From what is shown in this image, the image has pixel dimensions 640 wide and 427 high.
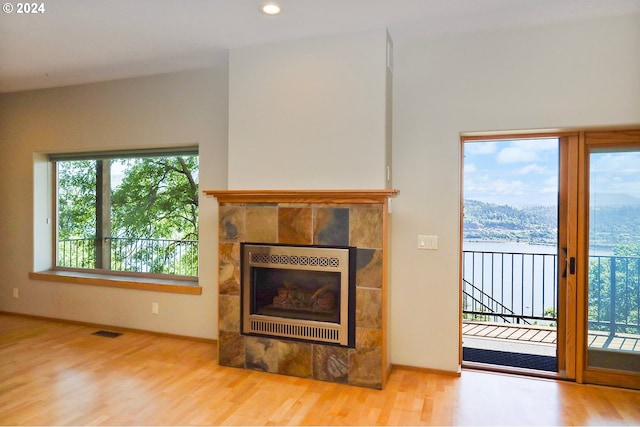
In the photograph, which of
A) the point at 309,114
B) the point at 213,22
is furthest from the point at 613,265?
the point at 213,22

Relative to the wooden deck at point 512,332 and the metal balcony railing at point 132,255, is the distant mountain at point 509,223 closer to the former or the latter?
the wooden deck at point 512,332

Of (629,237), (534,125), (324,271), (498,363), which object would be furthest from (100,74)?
(629,237)

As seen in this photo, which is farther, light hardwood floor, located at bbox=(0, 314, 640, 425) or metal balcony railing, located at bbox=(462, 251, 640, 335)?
metal balcony railing, located at bbox=(462, 251, 640, 335)

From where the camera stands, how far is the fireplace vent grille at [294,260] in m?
3.15

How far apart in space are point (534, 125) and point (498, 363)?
6.57ft

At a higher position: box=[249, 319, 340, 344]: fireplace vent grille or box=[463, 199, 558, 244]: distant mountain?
box=[463, 199, 558, 244]: distant mountain

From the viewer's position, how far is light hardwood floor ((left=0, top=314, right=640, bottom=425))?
101 inches

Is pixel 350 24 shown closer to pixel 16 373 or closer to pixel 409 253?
pixel 409 253

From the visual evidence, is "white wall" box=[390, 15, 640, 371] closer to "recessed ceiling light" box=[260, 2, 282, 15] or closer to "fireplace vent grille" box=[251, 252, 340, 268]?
"fireplace vent grille" box=[251, 252, 340, 268]

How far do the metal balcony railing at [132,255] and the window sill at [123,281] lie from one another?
0.37 ft

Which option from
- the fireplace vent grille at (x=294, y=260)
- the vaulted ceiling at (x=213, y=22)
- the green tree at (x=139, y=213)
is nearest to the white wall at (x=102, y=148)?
the green tree at (x=139, y=213)

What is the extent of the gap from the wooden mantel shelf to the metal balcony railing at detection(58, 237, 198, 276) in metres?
1.20

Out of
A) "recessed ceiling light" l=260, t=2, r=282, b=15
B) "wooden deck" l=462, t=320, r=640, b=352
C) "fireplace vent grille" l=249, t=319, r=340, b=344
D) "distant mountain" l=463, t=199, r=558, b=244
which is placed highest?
"recessed ceiling light" l=260, t=2, r=282, b=15

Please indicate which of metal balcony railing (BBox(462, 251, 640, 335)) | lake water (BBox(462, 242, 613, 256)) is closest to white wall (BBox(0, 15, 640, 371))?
lake water (BBox(462, 242, 613, 256))
